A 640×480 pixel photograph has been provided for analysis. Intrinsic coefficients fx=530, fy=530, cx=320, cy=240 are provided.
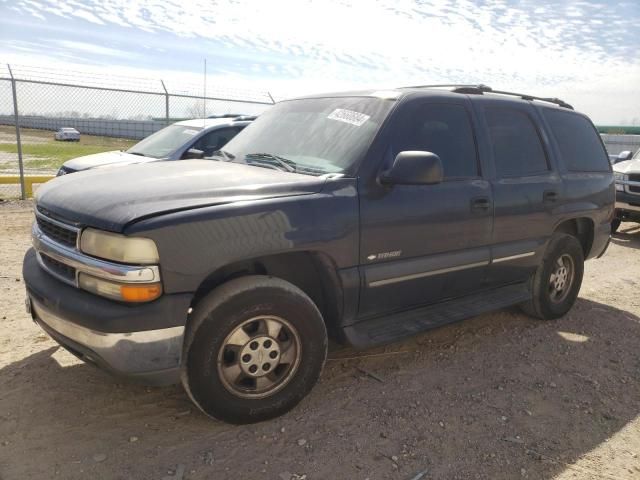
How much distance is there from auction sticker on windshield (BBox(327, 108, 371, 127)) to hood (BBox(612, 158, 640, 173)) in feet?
24.6

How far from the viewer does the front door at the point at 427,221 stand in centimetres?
328

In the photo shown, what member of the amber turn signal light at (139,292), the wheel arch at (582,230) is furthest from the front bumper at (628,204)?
the amber turn signal light at (139,292)

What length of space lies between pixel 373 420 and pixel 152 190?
180 centimetres

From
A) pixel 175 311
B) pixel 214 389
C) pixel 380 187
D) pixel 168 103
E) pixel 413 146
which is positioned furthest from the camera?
pixel 168 103

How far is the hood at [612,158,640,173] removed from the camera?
9.19m

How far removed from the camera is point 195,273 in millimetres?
2619

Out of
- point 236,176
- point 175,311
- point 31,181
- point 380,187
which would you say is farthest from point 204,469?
point 31,181

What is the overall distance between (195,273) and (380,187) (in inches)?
49.9

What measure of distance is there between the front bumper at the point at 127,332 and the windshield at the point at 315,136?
1274mm

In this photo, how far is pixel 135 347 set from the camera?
2.53 meters

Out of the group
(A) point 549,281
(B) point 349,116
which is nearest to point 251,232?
(B) point 349,116

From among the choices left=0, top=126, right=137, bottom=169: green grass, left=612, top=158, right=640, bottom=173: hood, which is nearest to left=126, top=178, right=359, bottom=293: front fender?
left=612, top=158, right=640, bottom=173: hood

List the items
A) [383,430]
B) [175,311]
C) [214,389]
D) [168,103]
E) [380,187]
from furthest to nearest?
[168,103], [380,187], [383,430], [214,389], [175,311]

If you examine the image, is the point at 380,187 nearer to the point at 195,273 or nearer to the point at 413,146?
the point at 413,146
